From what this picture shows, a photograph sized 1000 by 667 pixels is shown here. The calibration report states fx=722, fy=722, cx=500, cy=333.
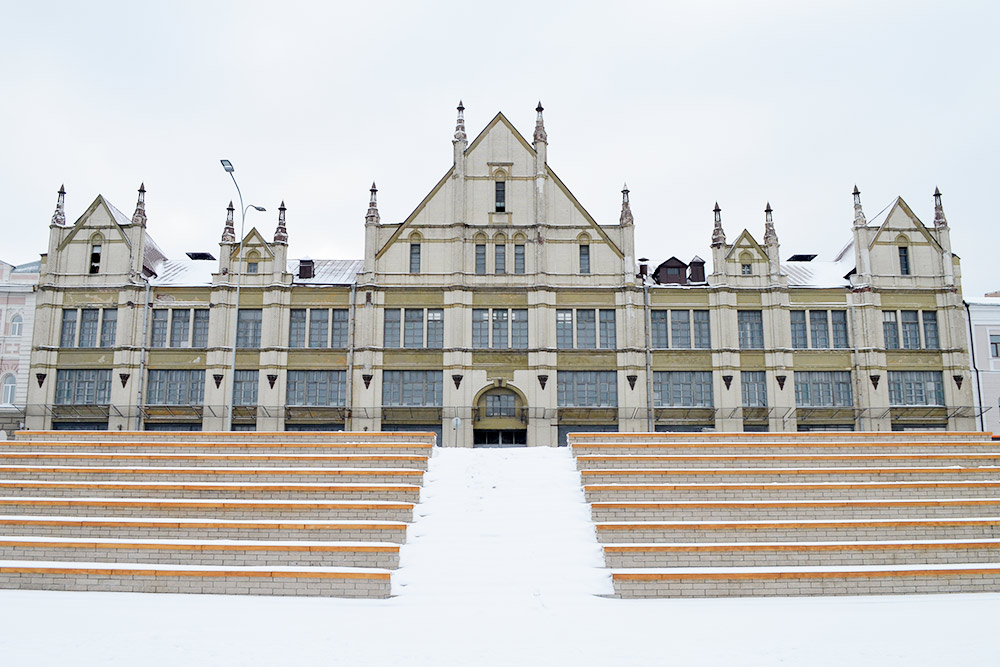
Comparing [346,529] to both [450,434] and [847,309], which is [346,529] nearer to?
[450,434]

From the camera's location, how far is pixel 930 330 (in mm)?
42844

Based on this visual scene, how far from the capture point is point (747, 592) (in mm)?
14945

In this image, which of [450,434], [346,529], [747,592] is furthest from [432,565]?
[450,434]

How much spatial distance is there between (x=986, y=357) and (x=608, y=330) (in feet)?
74.3

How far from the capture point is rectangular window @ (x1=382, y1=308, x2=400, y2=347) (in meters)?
41.6

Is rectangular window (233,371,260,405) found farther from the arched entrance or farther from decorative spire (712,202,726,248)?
decorative spire (712,202,726,248)

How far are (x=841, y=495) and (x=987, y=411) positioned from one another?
2999 centimetres

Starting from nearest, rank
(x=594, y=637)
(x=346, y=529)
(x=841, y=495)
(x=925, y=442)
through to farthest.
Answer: (x=594, y=637)
(x=346, y=529)
(x=841, y=495)
(x=925, y=442)

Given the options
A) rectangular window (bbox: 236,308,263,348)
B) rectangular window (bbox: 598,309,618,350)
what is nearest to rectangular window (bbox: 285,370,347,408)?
rectangular window (bbox: 236,308,263,348)

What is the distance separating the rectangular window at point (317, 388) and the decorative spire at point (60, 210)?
1728cm

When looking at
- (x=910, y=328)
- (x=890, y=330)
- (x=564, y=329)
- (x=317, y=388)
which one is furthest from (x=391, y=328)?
(x=910, y=328)

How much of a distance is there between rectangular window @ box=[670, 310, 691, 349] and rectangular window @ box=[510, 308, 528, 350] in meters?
8.61

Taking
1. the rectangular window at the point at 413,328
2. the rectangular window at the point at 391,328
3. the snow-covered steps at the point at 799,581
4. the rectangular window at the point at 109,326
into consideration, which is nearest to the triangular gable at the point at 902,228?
the rectangular window at the point at 413,328

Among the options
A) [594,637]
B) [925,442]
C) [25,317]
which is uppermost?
[25,317]
